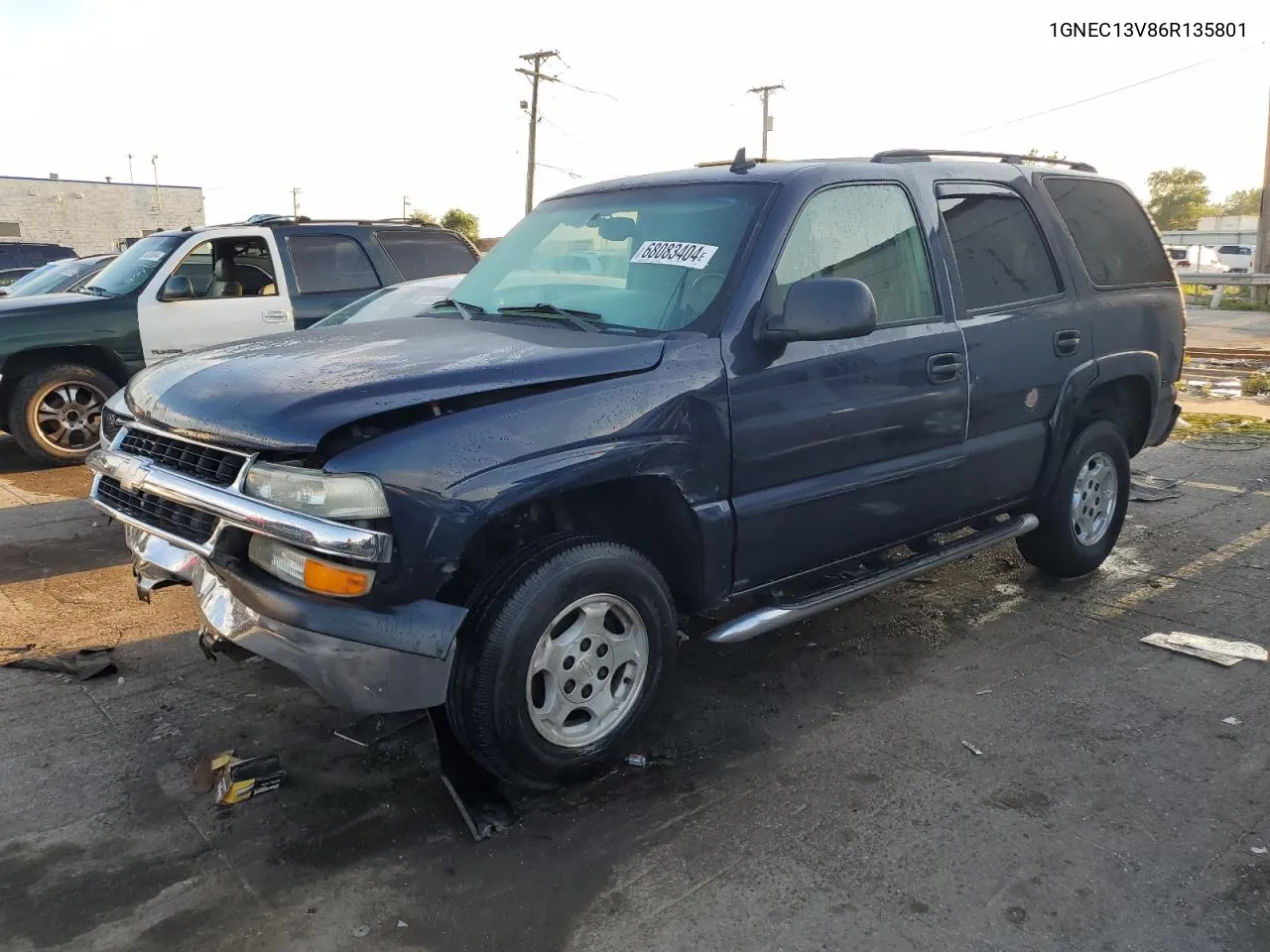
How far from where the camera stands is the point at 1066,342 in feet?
15.3

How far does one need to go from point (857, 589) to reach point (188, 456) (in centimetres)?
243

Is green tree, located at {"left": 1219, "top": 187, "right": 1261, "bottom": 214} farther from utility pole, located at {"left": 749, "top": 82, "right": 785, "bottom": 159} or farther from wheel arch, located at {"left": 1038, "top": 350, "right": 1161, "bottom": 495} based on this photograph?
wheel arch, located at {"left": 1038, "top": 350, "right": 1161, "bottom": 495}

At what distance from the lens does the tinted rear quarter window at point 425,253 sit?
30.0 feet

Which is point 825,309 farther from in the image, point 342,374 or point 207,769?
point 207,769

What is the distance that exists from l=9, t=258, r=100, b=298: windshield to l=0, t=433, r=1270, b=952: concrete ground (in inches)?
258

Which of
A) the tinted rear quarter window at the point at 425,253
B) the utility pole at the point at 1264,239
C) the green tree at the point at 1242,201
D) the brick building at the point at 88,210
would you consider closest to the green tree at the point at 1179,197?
the green tree at the point at 1242,201

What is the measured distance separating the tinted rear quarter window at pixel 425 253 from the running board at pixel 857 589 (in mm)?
5971

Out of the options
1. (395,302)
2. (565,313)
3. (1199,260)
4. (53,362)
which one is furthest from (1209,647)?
(1199,260)

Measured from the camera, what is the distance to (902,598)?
4973 millimetres

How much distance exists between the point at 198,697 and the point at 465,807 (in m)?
1.45

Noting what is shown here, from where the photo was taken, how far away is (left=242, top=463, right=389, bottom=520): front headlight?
2.64 metres

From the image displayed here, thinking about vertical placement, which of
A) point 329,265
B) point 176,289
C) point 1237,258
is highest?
point 1237,258

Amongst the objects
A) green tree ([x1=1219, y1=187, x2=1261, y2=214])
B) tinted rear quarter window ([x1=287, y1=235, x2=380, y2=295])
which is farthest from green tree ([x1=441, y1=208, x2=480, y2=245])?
green tree ([x1=1219, y1=187, x2=1261, y2=214])

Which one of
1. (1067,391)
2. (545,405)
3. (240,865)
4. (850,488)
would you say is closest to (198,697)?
(240,865)
